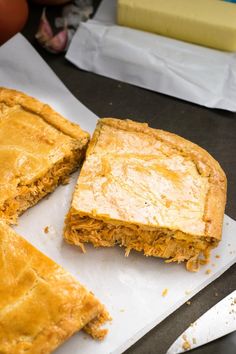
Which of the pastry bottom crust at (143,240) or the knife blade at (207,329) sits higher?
the pastry bottom crust at (143,240)

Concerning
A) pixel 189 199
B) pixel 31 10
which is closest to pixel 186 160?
pixel 189 199

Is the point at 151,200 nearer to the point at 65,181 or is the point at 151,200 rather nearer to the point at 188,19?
the point at 65,181

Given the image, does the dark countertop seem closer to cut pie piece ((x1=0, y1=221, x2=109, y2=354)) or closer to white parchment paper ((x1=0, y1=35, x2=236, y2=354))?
white parchment paper ((x1=0, y1=35, x2=236, y2=354))

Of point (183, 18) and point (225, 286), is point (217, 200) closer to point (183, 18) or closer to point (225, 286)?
point (225, 286)

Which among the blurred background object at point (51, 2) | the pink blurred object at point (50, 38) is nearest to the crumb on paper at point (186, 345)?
the pink blurred object at point (50, 38)

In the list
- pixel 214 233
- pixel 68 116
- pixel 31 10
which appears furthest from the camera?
pixel 31 10

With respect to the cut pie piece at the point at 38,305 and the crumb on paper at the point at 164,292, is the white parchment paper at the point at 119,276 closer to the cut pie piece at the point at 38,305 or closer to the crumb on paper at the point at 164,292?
the crumb on paper at the point at 164,292
